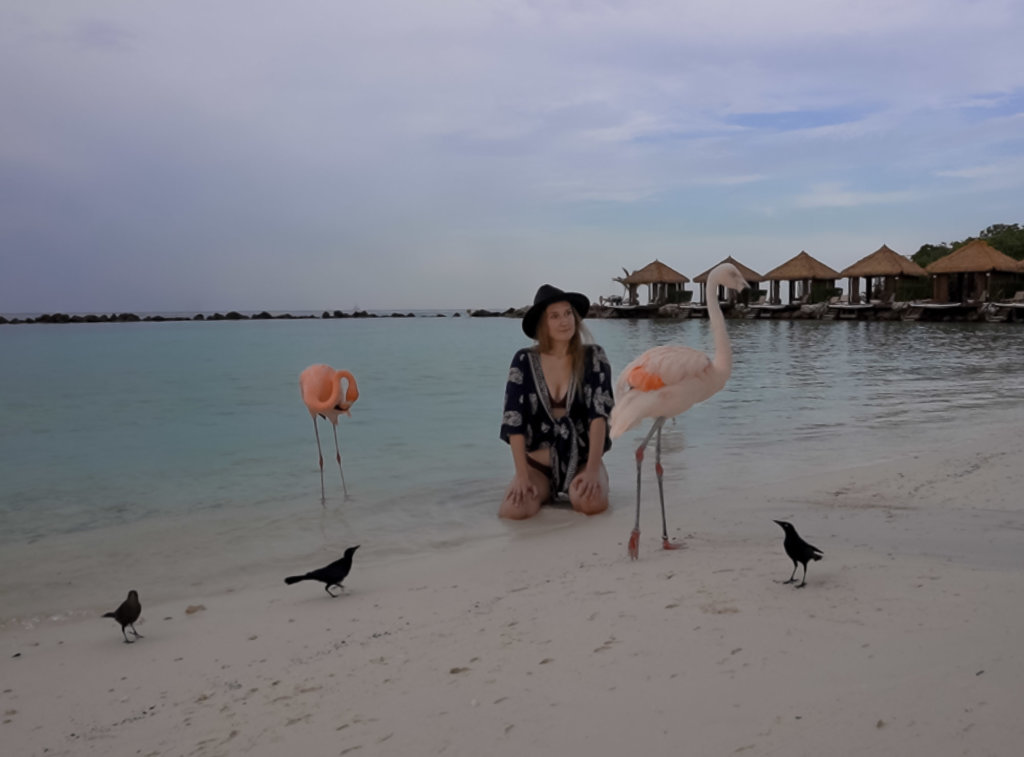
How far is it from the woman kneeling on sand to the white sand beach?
93 cm

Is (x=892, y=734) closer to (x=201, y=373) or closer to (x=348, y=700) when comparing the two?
(x=348, y=700)

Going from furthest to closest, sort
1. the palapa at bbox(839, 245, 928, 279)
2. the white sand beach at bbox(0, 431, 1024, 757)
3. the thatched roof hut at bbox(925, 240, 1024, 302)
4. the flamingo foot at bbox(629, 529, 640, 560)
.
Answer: the palapa at bbox(839, 245, 928, 279) < the thatched roof hut at bbox(925, 240, 1024, 302) < the flamingo foot at bbox(629, 529, 640, 560) < the white sand beach at bbox(0, 431, 1024, 757)

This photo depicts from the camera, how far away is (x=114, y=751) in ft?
7.99

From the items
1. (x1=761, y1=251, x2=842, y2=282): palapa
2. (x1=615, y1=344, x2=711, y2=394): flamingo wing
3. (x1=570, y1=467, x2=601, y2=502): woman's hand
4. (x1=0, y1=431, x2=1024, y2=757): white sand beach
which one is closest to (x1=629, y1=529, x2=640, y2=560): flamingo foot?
(x1=0, y1=431, x2=1024, y2=757): white sand beach

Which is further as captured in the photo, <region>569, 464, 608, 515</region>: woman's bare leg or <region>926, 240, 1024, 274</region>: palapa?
<region>926, 240, 1024, 274</region>: palapa

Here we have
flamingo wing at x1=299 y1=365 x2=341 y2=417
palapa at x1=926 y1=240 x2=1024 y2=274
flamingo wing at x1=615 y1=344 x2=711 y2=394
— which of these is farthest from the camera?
palapa at x1=926 y1=240 x2=1024 y2=274

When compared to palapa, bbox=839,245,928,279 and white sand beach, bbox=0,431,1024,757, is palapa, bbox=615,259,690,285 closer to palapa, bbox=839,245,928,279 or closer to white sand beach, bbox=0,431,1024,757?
palapa, bbox=839,245,928,279

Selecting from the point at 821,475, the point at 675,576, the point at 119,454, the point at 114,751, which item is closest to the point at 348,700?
the point at 114,751

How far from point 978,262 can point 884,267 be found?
4889 mm

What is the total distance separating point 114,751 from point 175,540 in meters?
3.20

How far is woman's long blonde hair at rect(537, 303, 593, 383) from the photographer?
5.34m

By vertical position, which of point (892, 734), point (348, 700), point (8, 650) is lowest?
point (8, 650)

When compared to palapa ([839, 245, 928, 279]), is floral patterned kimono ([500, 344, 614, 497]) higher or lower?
→ lower

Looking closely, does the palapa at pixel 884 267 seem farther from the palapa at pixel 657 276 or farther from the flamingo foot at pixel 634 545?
the flamingo foot at pixel 634 545
